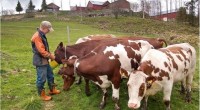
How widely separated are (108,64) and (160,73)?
54.6 inches

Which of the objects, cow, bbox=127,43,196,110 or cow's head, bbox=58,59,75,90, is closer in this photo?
cow, bbox=127,43,196,110

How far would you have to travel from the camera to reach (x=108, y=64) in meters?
7.64

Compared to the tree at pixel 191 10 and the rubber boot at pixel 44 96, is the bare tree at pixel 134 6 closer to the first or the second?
the tree at pixel 191 10

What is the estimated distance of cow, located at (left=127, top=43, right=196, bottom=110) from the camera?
6.37m

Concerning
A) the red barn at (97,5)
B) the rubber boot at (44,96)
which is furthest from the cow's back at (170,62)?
the red barn at (97,5)

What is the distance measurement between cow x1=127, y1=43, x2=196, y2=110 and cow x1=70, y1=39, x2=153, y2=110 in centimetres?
76

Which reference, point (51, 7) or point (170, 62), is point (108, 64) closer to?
point (170, 62)

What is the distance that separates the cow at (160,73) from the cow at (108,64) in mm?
755

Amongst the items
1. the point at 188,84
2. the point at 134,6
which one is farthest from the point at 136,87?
the point at 134,6

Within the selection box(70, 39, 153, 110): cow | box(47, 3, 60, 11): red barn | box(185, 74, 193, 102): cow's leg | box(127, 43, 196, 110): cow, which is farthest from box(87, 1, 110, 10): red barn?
box(70, 39, 153, 110): cow

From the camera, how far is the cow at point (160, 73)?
20.9 ft

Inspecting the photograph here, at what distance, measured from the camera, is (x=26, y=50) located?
64.0 feet

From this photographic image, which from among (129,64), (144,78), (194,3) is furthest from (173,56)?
(194,3)

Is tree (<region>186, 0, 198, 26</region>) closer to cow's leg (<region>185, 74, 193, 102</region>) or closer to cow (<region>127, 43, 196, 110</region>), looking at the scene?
cow's leg (<region>185, 74, 193, 102</region>)
